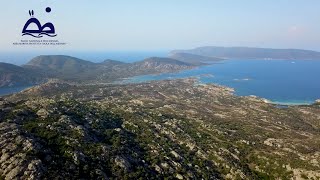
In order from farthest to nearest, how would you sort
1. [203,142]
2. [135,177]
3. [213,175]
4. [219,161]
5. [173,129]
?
1. [173,129]
2. [203,142]
3. [219,161]
4. [213,175]
5. [135,177]

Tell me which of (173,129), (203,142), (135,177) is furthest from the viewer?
(173,129)

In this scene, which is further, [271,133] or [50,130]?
[271,133]

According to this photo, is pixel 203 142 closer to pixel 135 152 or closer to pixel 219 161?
pixel 219 161

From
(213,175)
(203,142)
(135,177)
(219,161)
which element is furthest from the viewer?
(203,142)

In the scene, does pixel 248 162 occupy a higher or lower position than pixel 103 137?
lower

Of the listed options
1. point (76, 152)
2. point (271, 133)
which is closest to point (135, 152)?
point (76, 152)

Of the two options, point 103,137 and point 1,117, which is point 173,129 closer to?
point 103,137

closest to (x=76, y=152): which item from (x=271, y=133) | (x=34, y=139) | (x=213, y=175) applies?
(x=34, y=139)

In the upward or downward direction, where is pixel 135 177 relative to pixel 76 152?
downward

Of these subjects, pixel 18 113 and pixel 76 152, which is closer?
pixel 76 152
